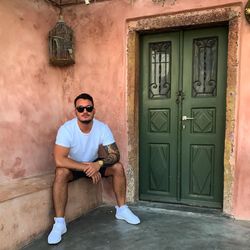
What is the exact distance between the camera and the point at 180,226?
304 cm

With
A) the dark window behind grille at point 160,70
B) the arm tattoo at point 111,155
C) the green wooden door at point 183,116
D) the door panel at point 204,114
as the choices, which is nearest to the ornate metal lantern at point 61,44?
the green wooden door at point 183,116

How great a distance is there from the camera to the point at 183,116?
3.55 meters

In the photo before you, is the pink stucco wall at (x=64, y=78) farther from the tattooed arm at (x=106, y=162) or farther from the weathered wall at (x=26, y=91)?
the tattooed arm at (x=106, y=162)

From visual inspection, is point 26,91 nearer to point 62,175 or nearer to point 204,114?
point 62,175

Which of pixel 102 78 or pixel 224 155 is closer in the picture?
pixel 224 155

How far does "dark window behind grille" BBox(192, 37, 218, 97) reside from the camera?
3.43 metres

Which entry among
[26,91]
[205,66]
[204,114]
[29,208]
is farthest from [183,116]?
[29,208]

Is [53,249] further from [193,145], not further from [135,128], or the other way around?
[193,145]

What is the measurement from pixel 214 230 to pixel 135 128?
147 centimetres

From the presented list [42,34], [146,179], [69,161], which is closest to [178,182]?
[146,179]

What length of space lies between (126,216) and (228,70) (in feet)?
6.34

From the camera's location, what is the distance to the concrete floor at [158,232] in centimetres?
263

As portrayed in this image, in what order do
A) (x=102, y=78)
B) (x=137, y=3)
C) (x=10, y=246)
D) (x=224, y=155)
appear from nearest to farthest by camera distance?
(x=10, y=246)
(x=224, y=155)
(x=137, y=3)
(x=102, y=78)

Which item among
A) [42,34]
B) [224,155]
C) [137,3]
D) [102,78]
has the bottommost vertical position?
[224,155]
